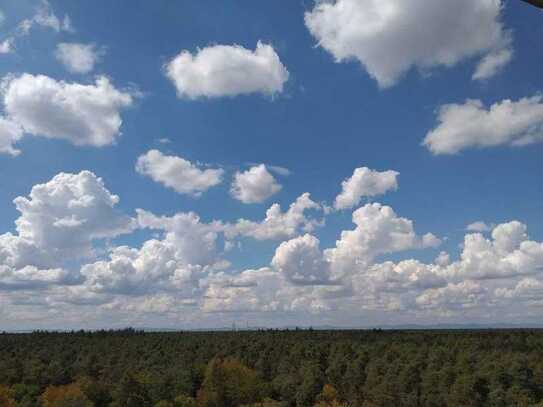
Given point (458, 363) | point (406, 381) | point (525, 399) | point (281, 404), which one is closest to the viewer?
point (525, 399)

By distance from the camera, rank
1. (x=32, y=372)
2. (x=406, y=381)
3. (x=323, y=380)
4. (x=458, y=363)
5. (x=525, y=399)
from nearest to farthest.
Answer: (x=525, y=399)
(x=406, y=381)
(x=458, y=363)
(x=323, y=380)
(x=32, y=372)

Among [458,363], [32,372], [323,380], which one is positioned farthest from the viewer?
[32,372]

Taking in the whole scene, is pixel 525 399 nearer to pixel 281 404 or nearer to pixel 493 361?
pixel 493 361

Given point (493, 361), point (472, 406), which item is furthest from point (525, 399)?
point (493, 361)

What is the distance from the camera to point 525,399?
429 ft

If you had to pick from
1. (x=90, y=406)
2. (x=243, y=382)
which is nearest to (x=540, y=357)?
(x=243, y=382)

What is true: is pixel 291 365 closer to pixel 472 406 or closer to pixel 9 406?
pixel 472 406

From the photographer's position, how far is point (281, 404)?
14212 centimetres

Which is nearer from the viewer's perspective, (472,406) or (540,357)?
(472,406)

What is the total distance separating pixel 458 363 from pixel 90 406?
110 metres

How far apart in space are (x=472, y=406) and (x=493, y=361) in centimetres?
3208

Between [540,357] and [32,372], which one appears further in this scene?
[32,372]

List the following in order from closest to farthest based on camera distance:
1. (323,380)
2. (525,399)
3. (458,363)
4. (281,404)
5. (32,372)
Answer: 1. (525,399)
2. (281,404)
3. (458,363)
4. (323,380)
5. (32,372)

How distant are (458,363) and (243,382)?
6927 cm
